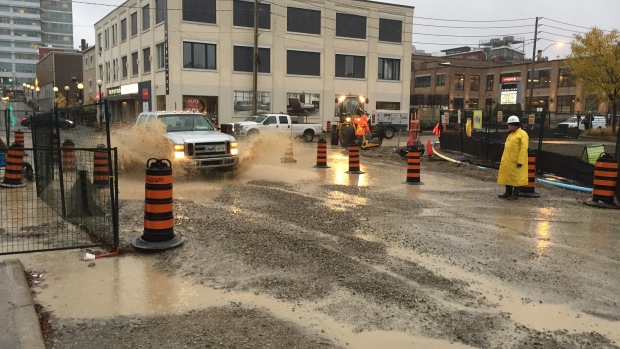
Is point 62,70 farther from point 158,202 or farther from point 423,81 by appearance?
point 158,202

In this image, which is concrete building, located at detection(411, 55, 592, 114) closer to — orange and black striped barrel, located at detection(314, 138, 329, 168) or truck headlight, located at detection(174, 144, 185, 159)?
orange and black striped barrel, located at detection(314, 138, 329, 168)

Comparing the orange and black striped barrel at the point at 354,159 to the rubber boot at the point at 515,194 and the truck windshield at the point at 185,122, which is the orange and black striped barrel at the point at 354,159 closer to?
the truck windshield at the point at 185,122

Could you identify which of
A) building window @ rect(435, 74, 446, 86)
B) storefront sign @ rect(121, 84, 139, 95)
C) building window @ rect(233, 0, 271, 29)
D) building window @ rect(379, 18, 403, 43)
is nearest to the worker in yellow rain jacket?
building window @ rect(233, 0, 271, 29)

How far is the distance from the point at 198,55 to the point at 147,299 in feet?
114

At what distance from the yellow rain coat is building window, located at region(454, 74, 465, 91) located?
7097 cm

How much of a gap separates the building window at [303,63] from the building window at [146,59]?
11.3m

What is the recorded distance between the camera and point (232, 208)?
925cm

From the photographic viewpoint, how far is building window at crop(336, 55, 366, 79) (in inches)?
1722

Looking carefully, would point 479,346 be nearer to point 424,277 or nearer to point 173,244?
point 424,277

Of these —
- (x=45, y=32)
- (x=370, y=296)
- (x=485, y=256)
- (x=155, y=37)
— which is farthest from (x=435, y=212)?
(x=45, y=32)

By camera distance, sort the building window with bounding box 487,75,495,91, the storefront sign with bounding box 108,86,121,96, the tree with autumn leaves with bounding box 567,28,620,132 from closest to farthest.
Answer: the tree with autumn leaves with bounding box 567,28,620,132, the storefront sign with bounding box 108,86,121,96, the building window with bounding box 487,75,495,91

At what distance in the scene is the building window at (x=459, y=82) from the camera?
77562 mm

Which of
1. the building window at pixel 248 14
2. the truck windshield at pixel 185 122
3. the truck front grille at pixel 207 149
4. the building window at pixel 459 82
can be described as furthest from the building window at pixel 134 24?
the building window at pixel 459 82

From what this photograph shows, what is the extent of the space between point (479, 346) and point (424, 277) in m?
1.59
